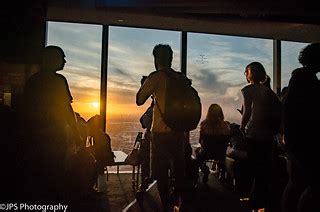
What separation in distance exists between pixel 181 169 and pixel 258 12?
120 inches

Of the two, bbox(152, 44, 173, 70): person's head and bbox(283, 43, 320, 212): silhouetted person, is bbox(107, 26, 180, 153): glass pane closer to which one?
bbox(152, 44, 173, 70): person's head

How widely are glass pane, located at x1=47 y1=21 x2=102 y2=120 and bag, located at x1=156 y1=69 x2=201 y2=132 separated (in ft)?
6.55

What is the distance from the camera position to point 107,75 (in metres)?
4.34

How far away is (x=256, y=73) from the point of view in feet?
6.65

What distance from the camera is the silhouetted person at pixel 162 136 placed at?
5.11ft

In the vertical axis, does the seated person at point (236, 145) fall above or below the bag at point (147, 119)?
below

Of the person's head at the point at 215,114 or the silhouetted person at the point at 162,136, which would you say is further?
the person's head at the point at 215,114

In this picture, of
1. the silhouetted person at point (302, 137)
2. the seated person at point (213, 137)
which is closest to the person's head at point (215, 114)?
the seated person at point (213, 137)

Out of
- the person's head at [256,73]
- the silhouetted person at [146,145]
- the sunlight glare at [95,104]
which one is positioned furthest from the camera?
the sunlight glare at [95,104]

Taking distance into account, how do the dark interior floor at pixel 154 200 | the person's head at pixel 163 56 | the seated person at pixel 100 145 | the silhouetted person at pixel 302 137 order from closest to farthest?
the silhouetted person at pixel 302 137 < the person's head at pixel 163 56 < the dark interior floor at pixel 154 200 < the seated person at pixel 100 145

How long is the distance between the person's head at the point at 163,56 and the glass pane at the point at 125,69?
1.78m

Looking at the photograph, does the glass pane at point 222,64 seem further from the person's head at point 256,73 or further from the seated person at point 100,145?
the person's head at point 256,73

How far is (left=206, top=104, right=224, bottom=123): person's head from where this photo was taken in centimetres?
327

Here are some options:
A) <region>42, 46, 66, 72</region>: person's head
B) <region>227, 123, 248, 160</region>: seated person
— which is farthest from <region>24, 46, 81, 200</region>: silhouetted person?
<region>227, 123, 248, 160</region>: seated person
